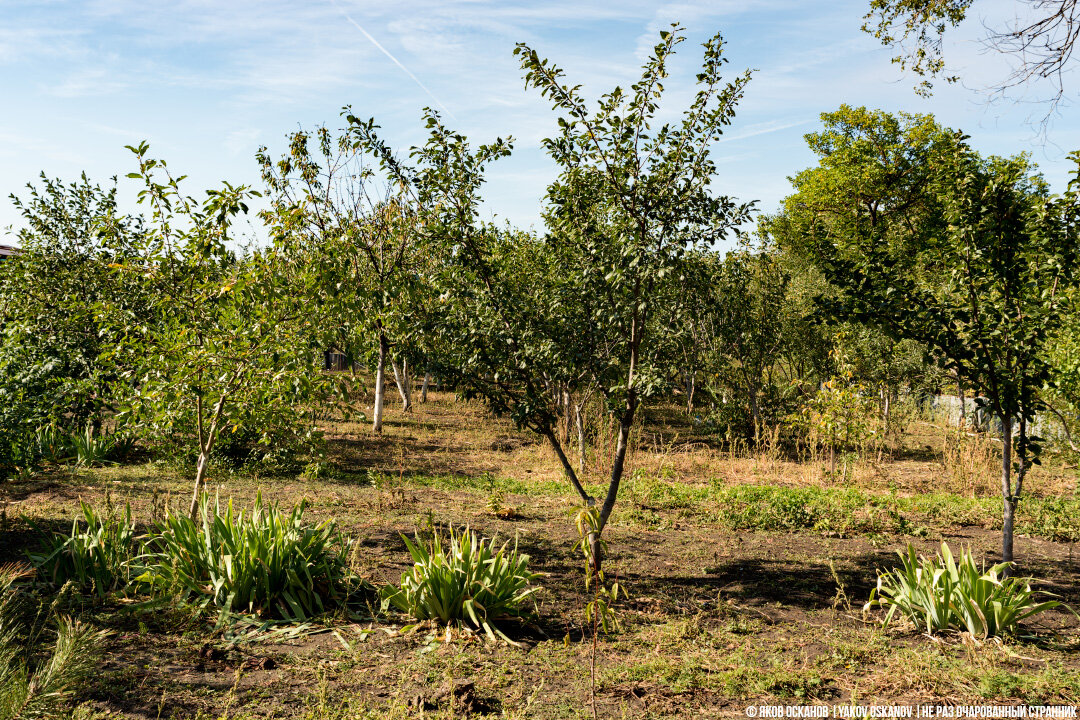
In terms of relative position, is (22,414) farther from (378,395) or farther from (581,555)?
(378,395)

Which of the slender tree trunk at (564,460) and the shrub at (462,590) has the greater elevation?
the slender tree trunk at (564,460)

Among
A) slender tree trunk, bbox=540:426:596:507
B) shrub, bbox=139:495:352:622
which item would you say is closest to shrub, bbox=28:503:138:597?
shrub, bbox=139:495:352:622

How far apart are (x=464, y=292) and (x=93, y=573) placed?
11.1 feet

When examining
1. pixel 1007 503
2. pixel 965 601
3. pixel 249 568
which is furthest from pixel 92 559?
pixel 1007 503

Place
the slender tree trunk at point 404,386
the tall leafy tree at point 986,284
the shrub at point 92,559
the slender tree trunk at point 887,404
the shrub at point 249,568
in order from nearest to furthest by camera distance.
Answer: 1. the shrub at point 249,568
2. the shrub at point 92,559
3. the tall leafy tree at point 986,284
4. the slender tree trunk at point 887,404
5. the slender tree trunk at point 404,386

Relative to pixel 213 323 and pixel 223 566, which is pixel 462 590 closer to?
pixel 223 566

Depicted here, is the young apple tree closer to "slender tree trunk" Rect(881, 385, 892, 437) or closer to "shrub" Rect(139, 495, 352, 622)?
"shrub" Rect(139, 495, 352, 622)

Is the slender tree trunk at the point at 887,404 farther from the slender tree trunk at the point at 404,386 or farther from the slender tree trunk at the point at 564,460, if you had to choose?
the slender tree trunk at the point at 404,386

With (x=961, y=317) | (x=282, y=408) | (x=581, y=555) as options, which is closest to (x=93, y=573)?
(x=282, y=408)

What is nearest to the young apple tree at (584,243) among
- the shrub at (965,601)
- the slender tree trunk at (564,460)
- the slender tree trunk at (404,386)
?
the slender tree trunk at (564,460)

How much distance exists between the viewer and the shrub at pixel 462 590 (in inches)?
178

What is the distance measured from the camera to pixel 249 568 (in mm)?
4648

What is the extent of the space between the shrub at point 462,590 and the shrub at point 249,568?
0.59m

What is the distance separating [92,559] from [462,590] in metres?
2.79
